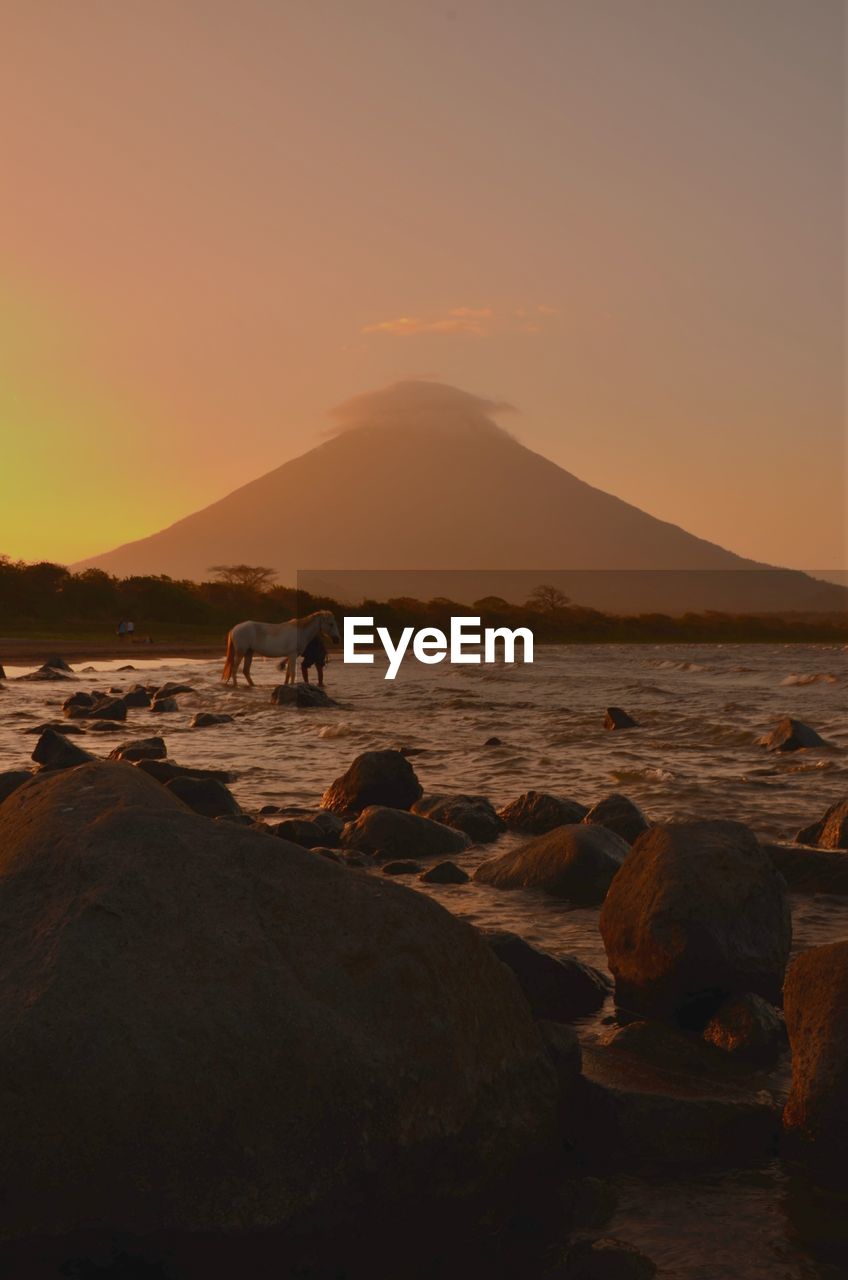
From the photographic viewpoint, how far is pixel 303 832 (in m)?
10.2

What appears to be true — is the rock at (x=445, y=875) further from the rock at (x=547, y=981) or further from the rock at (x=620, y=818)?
the rock at (x=547, y=981)

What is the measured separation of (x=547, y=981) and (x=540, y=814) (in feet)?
16.6

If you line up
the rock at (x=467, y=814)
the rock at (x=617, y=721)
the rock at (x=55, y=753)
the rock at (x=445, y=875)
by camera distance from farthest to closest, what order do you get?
1. the rock at (x=617, y=721)
2. the rock at (x=55, y=753)
3. the rock at (x=467, y=814)
4. the rock at (x=445, y=875)

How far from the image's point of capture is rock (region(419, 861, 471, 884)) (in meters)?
8.88

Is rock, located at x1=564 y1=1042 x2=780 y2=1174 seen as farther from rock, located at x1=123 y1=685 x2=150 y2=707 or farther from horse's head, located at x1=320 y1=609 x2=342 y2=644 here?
horse's head, located at x1=320 y1=609 x2=342 y2=644

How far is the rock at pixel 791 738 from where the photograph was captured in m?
18.2

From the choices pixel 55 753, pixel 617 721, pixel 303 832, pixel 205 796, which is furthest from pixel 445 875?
pixel 617 721

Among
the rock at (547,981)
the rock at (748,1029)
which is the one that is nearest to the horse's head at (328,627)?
the rock at (547,981)

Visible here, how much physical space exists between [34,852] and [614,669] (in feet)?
155

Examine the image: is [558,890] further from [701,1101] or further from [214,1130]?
[214,1130]

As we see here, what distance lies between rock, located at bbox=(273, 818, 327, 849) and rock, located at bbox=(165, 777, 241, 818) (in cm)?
114

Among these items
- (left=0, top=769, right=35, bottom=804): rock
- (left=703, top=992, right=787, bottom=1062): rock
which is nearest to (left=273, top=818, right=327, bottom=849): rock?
(left=0, top=769, right=35, bottom=804): rock

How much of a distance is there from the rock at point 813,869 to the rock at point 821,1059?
3.77 metres

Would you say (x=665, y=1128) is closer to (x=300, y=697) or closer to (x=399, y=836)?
(x=399, y=836)
